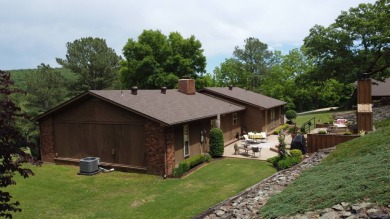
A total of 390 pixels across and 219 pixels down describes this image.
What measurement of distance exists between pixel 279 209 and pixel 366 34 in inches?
1444

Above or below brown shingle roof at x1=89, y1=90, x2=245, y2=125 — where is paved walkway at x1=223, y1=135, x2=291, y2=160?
below

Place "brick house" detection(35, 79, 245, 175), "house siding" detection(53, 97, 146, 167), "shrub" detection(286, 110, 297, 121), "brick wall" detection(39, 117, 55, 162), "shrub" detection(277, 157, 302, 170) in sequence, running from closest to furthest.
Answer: "shrub" detection(277, 157, 302, 170) < "brick house" detection(35, 79, 245, 175) < "house siding" detection(53, 97, 146, 167) < "brick wall" detection(39, 117, 55, 162) < "shrub" detection(286, 110, 297, 121)

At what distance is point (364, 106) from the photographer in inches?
673

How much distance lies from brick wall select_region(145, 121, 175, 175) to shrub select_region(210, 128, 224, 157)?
13.2 feet

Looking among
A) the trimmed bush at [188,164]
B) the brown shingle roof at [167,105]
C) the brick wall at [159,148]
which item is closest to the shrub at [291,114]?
the brown shingle roof at [167,105]

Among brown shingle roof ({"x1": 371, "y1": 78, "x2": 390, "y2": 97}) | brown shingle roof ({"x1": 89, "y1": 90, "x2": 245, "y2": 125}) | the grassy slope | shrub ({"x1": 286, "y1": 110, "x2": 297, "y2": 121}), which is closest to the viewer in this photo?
the grassy slope

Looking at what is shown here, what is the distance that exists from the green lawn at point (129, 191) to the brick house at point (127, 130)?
105 centimetres

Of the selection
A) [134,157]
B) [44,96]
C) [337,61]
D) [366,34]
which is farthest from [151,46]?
[134,157]

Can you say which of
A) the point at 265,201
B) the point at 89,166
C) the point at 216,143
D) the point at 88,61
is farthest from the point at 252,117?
the point at 88,61

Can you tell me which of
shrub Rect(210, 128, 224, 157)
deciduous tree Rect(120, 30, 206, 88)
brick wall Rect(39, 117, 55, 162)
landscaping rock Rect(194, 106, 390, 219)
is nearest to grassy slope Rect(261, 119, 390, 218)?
landscaping rock Rect(194, 106, 390, 219)

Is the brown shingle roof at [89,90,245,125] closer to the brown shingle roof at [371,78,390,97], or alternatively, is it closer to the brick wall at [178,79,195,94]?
the brick wall at [178,79,195,94]

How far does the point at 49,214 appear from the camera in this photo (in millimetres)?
11484

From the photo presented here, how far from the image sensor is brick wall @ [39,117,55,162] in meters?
19.4

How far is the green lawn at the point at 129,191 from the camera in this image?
37.8ft
